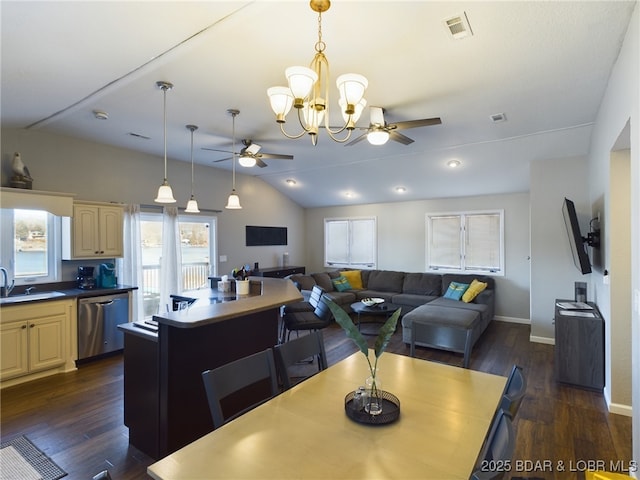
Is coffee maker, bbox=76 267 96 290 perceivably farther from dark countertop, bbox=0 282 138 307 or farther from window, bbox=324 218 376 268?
window, bbox=324 218 376 268

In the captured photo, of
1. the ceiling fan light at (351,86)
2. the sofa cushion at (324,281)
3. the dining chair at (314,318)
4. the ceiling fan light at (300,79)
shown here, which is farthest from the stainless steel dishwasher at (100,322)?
the ceiling fan light at (351,86)

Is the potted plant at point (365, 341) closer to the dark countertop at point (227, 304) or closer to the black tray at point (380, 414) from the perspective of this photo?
the black tray at point (380, 414)

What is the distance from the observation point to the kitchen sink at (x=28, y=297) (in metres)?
3.53

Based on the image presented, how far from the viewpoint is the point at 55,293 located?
3975 millimetres

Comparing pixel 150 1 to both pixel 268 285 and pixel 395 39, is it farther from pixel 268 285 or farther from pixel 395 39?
pixel 268 285

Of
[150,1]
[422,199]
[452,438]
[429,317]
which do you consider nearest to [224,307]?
[452,438]

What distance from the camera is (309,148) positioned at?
513cm

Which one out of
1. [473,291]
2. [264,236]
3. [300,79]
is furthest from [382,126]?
[264,236]

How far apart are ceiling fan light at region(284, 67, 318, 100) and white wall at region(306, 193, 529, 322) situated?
5.53 metres

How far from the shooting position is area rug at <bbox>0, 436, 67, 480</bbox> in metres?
2.19

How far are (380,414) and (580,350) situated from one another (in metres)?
3.20

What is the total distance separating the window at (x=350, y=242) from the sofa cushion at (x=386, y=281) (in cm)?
51

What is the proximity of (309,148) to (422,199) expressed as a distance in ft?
9.96

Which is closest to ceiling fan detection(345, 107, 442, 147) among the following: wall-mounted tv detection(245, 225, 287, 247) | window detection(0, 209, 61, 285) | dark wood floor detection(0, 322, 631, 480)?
dark wood floor detection(0, 322, 631, 480)
